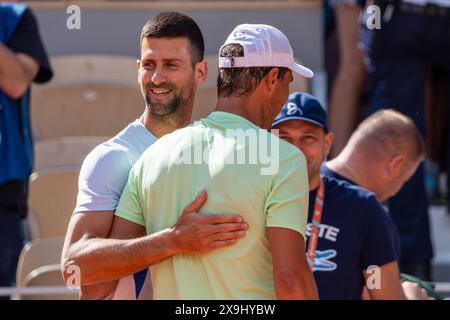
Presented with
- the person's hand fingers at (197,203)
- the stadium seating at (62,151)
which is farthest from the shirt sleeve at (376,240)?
the stadium seating at (62,151)

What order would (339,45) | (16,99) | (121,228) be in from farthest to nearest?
(339,45) → (16,99) → (121,228)

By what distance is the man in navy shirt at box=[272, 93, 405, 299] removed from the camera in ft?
13.6

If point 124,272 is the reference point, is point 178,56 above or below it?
above

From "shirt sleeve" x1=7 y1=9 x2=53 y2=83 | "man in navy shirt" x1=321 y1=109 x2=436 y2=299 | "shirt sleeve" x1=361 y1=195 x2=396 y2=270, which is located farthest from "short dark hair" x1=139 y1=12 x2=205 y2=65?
"shirt sleeve" x1=7 y1=9 x2=53 y2=83

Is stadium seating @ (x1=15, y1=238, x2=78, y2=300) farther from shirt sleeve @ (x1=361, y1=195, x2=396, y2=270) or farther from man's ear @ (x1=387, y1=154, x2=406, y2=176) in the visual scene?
man's ear @ (x1=387, y1=154, x2=406, y2=176)

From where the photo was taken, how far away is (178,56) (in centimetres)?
338

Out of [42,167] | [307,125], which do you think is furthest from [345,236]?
[42,167]

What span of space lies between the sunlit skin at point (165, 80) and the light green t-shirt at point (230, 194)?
1.35 ft

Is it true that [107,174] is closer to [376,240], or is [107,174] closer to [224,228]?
[224,228]

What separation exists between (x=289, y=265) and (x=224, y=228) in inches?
7.8

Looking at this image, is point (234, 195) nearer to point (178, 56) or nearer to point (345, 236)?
point (178, 56)

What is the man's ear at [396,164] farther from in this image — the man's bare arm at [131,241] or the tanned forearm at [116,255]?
the tanned forearm at [116,255]

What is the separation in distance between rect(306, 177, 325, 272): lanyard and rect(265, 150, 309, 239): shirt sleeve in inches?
48.4
